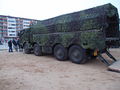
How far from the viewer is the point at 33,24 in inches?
431

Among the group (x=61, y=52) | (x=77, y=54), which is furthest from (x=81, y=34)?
(x=61, y=52)

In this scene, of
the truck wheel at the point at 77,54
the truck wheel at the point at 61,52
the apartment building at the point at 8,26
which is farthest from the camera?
the apartment building at the point at 8,26

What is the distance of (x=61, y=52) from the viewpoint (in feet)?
25.4

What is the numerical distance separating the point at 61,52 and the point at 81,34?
200 cm

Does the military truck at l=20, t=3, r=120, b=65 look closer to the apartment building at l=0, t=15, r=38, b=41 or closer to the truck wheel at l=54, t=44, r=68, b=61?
the truck wheel at l=54, t=44, r=68, b=61

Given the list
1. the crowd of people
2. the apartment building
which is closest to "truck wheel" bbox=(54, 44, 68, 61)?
the crowd of people

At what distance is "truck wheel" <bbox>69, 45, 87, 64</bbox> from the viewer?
663 centimetres

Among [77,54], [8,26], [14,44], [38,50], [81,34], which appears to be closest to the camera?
[81,34]

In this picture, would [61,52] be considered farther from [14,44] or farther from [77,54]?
[14,44]

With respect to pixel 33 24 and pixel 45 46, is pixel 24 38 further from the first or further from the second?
pixel 45 46

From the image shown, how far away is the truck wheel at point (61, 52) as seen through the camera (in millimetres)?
7596

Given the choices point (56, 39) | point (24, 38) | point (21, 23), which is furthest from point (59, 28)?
point (21, 23)

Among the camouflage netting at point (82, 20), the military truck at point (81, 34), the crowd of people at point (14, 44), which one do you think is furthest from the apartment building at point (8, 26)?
the camouflage netting at point (82, 20)

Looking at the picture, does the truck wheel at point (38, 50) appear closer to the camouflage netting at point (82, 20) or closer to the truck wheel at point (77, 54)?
the camouflage netting at point (82, 20)
